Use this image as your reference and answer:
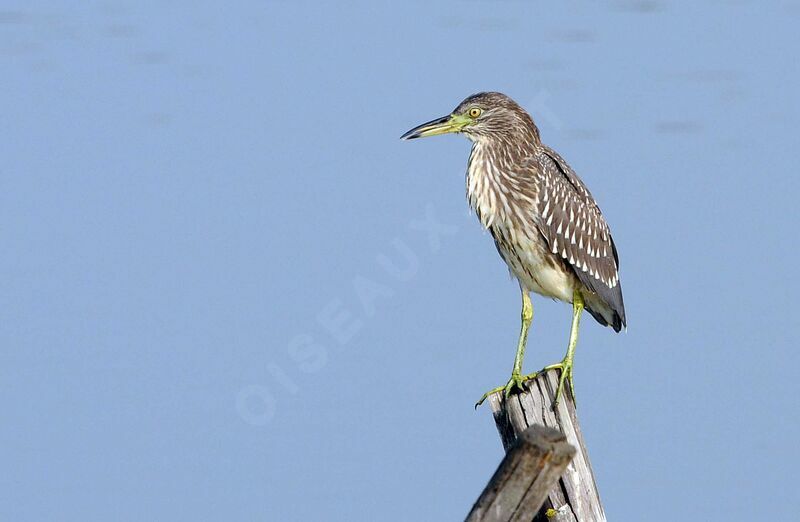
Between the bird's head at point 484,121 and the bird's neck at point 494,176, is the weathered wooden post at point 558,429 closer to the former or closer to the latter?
the bird's neck at point 494,176

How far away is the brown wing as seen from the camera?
18.6 feet

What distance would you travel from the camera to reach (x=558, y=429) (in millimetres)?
4379

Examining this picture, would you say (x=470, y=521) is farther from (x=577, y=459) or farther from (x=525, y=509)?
(x=577, y=459)

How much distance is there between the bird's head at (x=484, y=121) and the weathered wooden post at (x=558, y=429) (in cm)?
151

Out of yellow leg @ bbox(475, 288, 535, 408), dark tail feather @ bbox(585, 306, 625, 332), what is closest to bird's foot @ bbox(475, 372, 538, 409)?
yellow leg @ bbox(475, 288, 535, 408)

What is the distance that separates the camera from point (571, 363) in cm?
522

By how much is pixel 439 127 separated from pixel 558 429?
2092 mm

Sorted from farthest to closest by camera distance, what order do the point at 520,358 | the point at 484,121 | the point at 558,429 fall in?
the point at 484,121, the point at 520,358, the point at 558,429

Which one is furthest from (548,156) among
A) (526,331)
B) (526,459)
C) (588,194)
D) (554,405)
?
(526,459)

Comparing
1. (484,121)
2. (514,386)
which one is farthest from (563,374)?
(484,121)

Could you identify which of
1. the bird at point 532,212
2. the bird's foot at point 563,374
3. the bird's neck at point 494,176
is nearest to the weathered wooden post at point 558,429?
Result: the bird's foot at point 563,374

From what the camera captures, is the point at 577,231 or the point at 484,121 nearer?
the point at 577,231

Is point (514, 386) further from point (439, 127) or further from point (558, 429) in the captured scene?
point (439, 127)

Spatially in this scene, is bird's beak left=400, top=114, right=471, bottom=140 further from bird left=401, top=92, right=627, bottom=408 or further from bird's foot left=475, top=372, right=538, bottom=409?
bird's foot left=475, top=372, right=538, bottom=409
